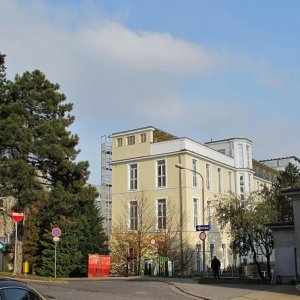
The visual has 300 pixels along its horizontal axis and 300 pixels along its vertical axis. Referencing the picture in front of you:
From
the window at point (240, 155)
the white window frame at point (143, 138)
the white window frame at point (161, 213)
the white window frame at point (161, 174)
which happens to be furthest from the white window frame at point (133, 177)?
the window at point (240, 155)

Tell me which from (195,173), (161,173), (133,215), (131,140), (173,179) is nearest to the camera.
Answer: (173,179)

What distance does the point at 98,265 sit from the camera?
36688 millimetres

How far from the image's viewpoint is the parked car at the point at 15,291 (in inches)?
271

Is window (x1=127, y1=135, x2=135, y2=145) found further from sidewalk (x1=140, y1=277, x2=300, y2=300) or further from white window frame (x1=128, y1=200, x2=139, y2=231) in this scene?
sidewalk (x1=140, y1=277, x2=300, y2=300)

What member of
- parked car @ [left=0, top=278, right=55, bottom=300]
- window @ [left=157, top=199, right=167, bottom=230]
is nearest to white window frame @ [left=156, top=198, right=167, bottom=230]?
window @ [left=157, top=199, right=167, bottom=230]

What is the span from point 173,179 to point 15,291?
44107mm

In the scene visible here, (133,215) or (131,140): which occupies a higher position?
(131,140)

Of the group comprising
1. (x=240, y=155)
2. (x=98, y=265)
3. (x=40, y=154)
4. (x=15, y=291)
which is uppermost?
(x=240, y=155)

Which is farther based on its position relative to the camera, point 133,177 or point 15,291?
point 133,177

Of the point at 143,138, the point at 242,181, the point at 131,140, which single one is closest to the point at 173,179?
the point at 143,138

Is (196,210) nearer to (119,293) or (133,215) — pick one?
(133,215)

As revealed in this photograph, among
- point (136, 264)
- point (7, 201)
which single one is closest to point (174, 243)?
point (136, 264)

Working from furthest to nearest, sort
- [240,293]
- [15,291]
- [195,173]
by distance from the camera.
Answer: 1. [195,173]
2. [240,293]
3. [15,291]

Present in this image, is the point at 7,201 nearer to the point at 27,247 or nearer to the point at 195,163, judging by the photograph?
the point at 27,247
